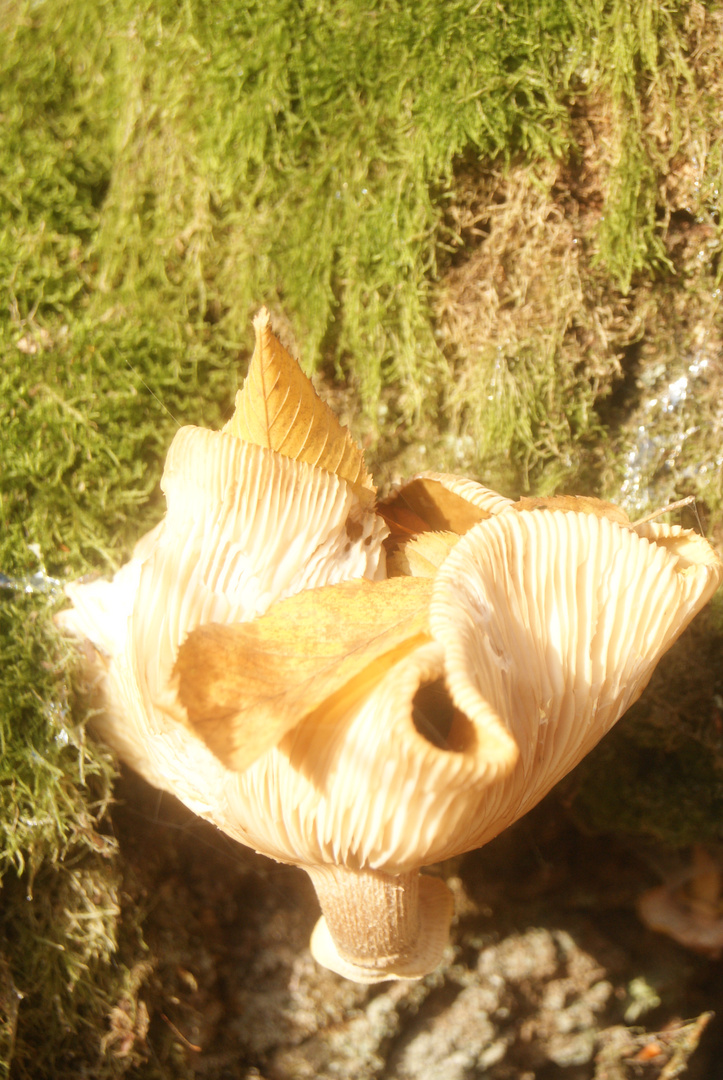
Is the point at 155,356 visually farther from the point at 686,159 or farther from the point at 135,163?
the point at 686,159

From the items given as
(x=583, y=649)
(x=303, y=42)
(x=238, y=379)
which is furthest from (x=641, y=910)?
(x=303, y=42)

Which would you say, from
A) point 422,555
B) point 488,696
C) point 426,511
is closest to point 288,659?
point 488,696

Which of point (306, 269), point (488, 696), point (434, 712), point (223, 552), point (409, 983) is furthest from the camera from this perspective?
point (409, 983)

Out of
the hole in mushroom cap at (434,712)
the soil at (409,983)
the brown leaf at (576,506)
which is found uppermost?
the brown leaf at (576,506)

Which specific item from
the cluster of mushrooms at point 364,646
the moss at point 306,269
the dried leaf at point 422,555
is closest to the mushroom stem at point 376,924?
the cluster of mushrooms at point 364,646

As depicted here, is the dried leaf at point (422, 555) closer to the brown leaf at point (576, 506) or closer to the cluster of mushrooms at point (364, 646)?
the cluster of mushrooms at point (364, 646)

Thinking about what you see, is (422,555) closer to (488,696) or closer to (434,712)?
(434,712)

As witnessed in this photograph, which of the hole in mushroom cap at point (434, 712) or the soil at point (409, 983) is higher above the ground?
the hole in mushroom cap at point (434, 712)
